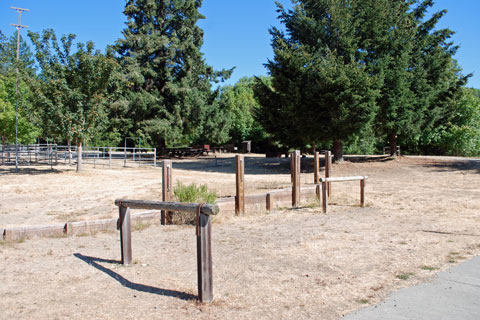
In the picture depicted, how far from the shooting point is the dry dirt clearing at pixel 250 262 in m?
4.05

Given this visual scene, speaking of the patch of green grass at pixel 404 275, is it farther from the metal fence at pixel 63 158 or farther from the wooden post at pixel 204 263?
the metal fence at pixel 63 158

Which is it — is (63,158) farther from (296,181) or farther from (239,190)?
(239,190)

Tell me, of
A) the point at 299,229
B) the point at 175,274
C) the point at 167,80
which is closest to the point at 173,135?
the point at 167,80

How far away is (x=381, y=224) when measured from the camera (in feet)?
27.1

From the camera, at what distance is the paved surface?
12.2 ft

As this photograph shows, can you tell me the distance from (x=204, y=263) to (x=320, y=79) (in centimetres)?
1703

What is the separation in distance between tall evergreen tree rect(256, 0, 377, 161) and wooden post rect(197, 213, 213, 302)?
633 inches

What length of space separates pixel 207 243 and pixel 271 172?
59.7 feet

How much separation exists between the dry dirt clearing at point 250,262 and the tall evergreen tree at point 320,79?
904 cm

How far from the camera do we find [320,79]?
784 inches

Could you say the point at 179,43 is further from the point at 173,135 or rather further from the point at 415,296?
the point at 415,296

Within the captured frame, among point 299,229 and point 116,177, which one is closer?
point 299,229

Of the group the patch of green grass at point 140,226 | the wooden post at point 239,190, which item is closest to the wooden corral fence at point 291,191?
the wooden post at point 239,190

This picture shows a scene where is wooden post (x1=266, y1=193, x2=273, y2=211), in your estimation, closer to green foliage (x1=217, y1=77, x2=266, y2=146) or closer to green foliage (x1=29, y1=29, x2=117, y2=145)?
green foliage (x1=29, y1=29, x2=117, y2=145)
